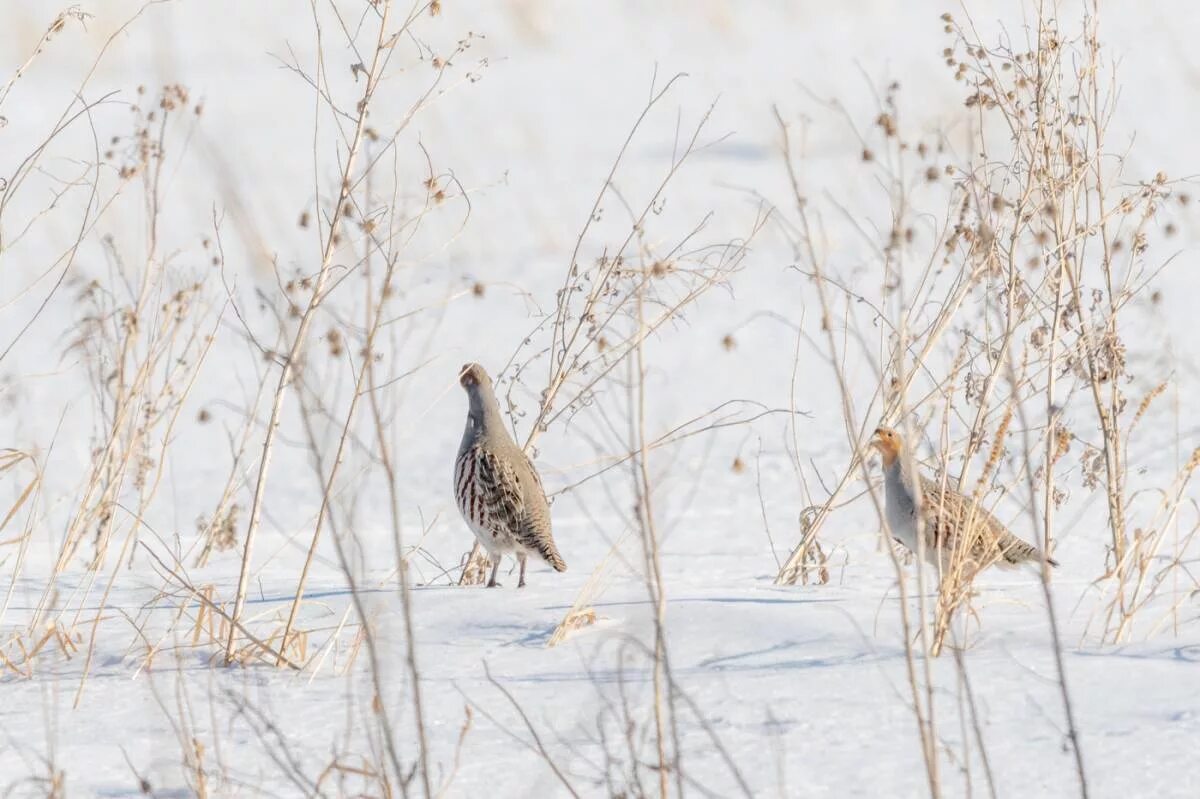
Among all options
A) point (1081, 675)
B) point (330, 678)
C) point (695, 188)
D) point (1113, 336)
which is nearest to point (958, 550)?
point (1081, 675)

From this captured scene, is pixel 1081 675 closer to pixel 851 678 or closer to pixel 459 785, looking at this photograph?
pixel 851 678

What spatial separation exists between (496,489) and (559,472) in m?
0.46

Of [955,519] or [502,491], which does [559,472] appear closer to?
[502,491]

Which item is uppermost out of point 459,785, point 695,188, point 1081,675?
point 695,188

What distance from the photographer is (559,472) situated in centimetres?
480

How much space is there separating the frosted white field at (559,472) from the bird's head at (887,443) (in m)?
0.19

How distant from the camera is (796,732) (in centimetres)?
293

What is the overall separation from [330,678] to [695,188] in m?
10.4

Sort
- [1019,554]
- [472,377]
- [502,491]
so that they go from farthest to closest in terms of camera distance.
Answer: [472,377] → [502,491] → [1019,554]

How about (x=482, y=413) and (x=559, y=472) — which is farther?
(x=482, y=413)

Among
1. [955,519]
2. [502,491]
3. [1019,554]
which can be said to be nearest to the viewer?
[955,519]

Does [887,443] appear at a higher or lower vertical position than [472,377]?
lower

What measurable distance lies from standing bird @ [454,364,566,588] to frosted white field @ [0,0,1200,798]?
14 cm

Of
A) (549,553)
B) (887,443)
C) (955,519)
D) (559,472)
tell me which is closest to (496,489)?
(549,553)
